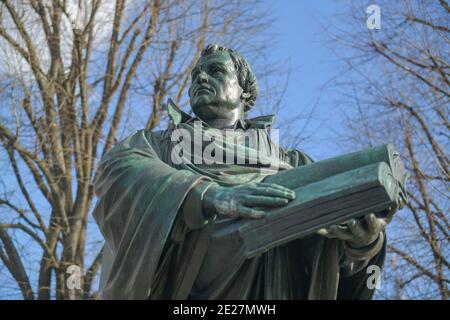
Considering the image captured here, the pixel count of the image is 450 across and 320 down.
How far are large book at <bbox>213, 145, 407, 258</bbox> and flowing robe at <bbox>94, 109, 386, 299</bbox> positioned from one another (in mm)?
191

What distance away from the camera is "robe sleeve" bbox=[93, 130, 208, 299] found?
4504 mm

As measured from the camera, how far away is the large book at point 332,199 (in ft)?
13.7

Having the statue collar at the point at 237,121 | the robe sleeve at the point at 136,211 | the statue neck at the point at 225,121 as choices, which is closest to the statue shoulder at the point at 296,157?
the statue collar at the point at 237,121

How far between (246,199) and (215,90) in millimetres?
1032

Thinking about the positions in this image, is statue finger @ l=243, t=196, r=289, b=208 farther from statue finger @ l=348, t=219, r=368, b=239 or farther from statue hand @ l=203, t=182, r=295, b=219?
statue finger @ l=348, t=219, r=368, b=239

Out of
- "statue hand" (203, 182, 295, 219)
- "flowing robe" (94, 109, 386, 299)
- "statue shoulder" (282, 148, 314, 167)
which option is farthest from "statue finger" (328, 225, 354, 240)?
"statue shoulder" (282, 148, 314, 167)

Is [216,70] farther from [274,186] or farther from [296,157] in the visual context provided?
[274,186]

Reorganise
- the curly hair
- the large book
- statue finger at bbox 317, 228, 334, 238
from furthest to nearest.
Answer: the curly hair, statue finger at bbox 317, 228, 334, 238, the large book

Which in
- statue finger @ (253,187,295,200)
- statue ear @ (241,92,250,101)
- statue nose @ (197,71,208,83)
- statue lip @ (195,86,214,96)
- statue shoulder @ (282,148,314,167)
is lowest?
statue finger @ (253,187,295,200)

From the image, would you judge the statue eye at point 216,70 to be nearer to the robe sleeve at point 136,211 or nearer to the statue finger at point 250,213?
the robe sleeve at point 136,211

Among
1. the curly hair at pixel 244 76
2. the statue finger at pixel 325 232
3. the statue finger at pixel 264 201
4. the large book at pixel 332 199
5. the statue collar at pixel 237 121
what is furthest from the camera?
the curly hair at pixel 244 76

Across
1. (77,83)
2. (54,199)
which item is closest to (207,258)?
(54,199)

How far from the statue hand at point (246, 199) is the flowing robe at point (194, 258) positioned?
0.07 metres

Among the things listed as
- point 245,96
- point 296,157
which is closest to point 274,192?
point 296,157
